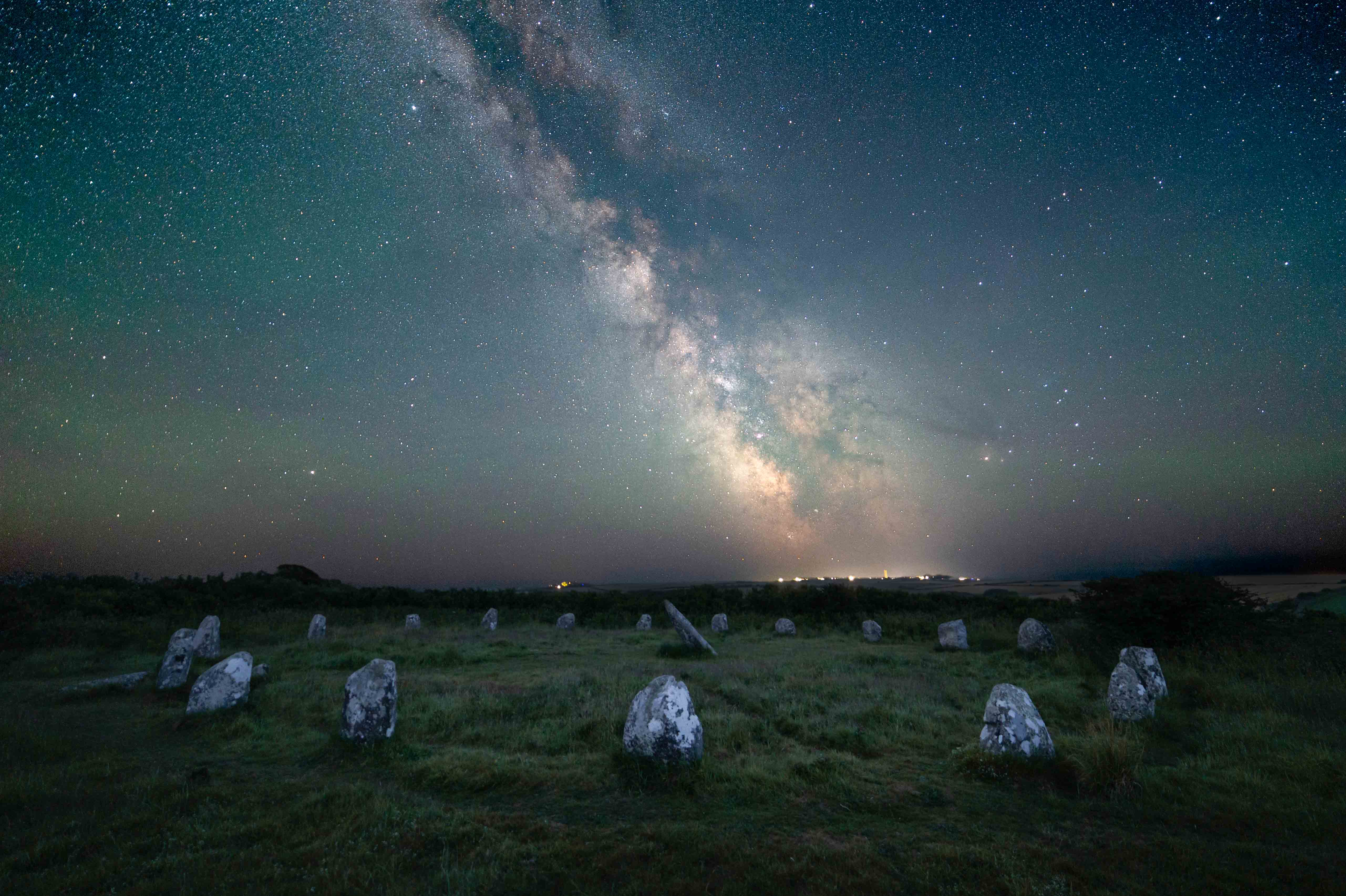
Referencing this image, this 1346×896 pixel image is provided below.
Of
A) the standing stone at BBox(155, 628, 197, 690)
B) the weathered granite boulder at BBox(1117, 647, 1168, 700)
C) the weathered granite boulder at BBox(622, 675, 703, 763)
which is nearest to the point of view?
the weathered granite boulder at BBox(622, 675, 703, 763)

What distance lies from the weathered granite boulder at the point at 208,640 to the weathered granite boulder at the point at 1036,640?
2618 cm

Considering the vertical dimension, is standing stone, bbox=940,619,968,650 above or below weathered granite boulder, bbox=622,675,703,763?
below

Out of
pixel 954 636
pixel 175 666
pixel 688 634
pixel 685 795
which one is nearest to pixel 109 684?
pixel 175 666

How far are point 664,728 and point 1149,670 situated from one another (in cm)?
1126

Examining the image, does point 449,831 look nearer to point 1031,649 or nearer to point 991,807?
point 991,807

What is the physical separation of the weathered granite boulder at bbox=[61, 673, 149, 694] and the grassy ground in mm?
252

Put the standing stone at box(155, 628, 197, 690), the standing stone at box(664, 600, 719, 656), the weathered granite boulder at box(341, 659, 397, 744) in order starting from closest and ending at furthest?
the weathered granite boulder at box(341, 659, 397, 744) < the standing stone at box(155, 628, 197, 690) < the standing stone at box(664, 600, 719, 656)

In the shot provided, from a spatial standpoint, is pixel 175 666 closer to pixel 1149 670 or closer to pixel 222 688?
pixel 222 688

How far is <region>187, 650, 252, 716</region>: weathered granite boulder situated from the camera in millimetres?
11648

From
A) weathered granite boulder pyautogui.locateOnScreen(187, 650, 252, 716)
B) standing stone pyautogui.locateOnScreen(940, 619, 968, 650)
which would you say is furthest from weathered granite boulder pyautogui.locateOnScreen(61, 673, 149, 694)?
standing stone pyautogui.locateOnScreen(940, 619, 968, 650)

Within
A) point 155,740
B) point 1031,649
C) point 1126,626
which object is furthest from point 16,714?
point 1126,626

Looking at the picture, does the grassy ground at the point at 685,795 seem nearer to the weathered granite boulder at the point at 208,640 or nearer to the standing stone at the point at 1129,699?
the standing stone at the point at 1129,699

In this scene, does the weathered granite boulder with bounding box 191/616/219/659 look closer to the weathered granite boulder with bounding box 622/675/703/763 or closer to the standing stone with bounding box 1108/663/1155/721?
the weathered granite boulder with bounding box 622/675/703/763

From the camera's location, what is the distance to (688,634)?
2109 centimetres
